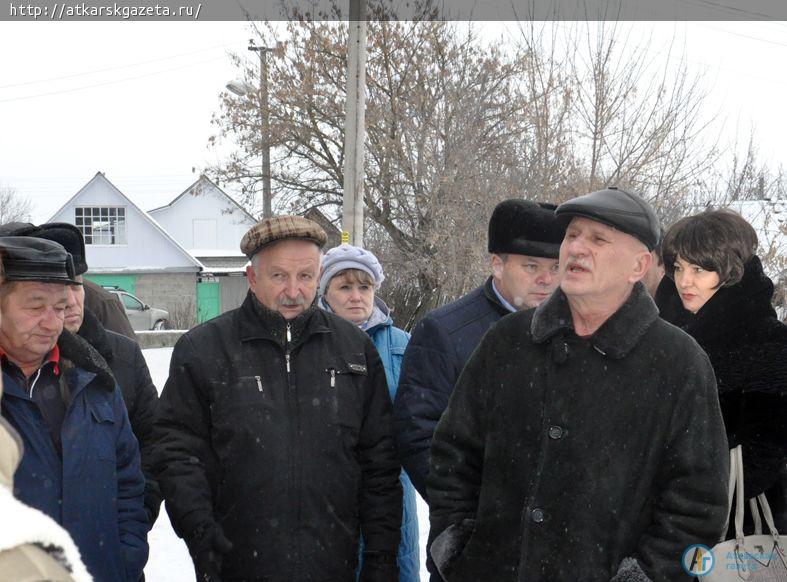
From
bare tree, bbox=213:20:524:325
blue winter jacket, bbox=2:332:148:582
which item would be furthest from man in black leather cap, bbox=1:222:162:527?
bare tree, bbox=213:20:524:325

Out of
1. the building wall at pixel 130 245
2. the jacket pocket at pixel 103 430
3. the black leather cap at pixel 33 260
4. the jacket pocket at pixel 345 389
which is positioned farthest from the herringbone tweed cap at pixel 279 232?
the building wall at pixel 130 245

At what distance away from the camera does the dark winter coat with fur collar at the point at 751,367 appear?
2.67 m

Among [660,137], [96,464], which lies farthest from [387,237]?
[96,464]

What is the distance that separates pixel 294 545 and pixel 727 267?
1.76 metres

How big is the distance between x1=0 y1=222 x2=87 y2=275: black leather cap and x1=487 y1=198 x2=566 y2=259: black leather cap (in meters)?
1.74

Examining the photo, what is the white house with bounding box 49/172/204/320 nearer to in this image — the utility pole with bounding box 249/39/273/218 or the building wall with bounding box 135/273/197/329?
the building wall with bounding box 135/273/197/329

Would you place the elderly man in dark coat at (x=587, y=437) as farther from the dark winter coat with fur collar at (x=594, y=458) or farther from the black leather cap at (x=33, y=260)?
the black leather cap at (x=33, y=260)

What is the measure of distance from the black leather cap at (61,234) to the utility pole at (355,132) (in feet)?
21.3

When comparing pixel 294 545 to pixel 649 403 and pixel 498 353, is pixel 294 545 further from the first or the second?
pixel 649 403

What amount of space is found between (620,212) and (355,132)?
804 cm

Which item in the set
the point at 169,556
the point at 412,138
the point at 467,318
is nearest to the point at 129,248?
the point at 412,138

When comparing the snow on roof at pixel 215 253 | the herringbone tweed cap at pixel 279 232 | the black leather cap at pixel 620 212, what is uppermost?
the black leather cap at pixel 620 212

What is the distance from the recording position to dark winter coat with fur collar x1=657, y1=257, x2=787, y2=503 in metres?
2.67

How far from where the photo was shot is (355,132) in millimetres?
10102
